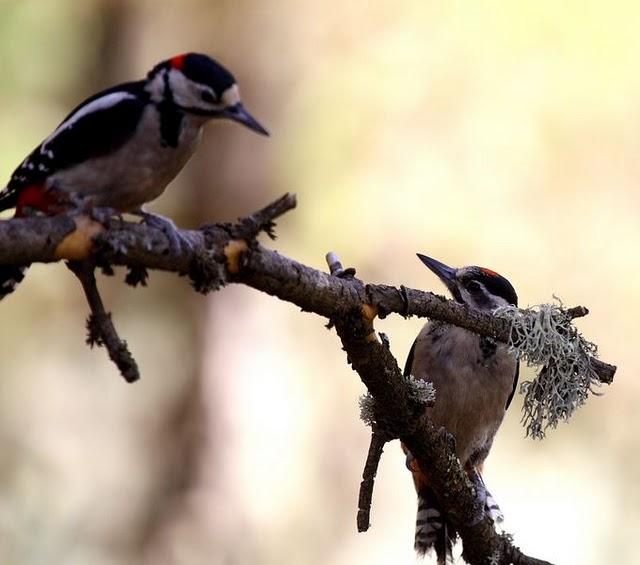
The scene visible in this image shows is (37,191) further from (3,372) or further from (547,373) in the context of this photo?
(3,372)

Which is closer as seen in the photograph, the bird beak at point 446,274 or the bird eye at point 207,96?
the bird eye at point 207,96

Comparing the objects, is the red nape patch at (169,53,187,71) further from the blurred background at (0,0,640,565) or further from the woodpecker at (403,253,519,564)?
the blurred background at (0,0,640,565)

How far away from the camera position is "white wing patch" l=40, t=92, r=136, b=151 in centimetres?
271

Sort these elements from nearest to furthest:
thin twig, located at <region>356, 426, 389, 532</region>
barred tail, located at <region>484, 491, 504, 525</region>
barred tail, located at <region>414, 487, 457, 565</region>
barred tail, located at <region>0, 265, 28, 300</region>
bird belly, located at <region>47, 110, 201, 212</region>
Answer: barred tail, located at <region>0, 265, 28, 300</region>, bird belly, located at <region>47, 110, 201, 212</region>, thin twig, located at <region>356, 426, 389, 532</region>, barred tail, located at <region>484, 491, 504, 525</region>, barred tail, located at <region>414, 487, 457, 565</region>

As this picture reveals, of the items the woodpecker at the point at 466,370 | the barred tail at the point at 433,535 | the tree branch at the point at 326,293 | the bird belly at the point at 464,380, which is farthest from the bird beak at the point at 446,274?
the tree branch at the point at 326,293

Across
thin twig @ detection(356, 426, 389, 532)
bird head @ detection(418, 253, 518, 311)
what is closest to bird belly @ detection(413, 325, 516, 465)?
bird head @ detection(418, 253, 518, 311)

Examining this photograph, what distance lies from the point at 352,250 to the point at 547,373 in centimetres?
293

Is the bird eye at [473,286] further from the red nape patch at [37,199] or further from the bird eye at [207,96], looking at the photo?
the red nape patch at [37,199]

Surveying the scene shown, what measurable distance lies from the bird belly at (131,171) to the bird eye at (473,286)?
1.90m

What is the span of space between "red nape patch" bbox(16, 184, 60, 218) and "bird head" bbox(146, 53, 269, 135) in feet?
1.11

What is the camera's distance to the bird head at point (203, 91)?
2697mm

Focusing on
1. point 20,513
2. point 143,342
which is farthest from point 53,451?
point 143,342

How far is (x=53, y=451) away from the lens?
648 cm

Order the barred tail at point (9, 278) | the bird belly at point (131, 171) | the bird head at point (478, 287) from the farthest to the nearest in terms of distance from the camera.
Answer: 1. the bird head at point (478, 287)
2. the bird belly at point (131, 171)
3. the barred tail at point (9, 278)
